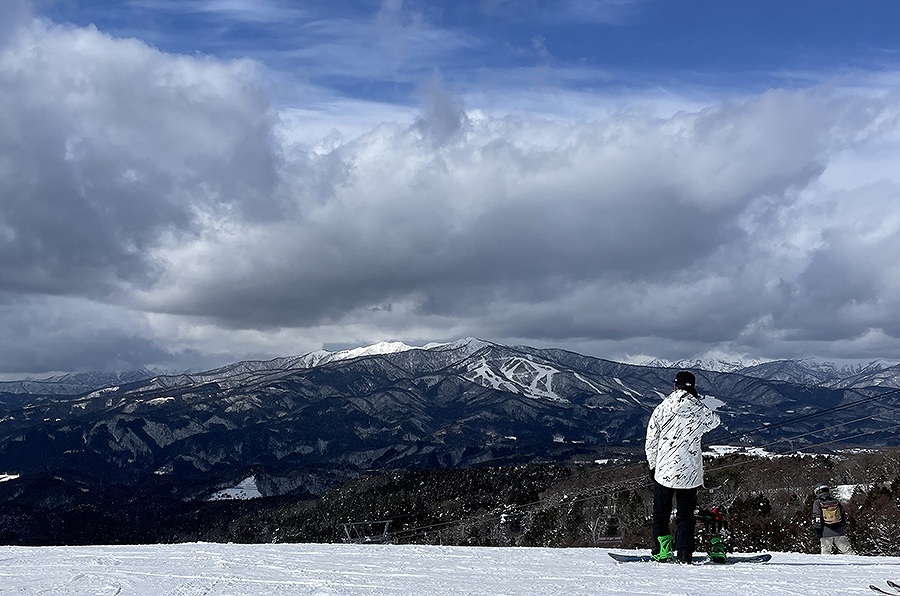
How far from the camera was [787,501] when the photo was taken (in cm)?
9069

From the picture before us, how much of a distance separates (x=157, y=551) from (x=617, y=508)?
96.6 meters

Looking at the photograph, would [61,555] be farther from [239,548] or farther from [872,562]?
[872,562]

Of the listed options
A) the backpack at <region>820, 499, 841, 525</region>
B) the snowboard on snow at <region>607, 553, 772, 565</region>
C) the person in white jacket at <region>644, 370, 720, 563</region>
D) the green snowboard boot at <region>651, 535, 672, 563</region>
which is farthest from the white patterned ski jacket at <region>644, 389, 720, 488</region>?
the backpack at <region>820, 499, 841, 525</region>

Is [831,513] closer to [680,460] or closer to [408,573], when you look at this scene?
[680,460]

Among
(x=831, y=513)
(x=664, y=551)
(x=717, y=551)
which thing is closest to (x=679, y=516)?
(x=664, y=551)

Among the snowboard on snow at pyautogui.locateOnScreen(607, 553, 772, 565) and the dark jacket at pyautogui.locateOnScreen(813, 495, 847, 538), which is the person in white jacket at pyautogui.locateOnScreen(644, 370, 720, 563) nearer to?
the snowboard on snow at pyautogui.locateOnScreen(607, 553, 772, 565)

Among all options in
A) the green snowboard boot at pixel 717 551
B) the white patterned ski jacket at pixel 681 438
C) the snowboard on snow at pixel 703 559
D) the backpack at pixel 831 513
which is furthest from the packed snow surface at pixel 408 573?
the backpack at pixel 831 513

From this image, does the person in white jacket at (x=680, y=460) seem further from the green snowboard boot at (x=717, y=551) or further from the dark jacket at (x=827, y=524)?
the dark jacket at (x=827, y=524)

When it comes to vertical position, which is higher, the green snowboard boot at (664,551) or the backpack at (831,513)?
the backpack at (831,513)

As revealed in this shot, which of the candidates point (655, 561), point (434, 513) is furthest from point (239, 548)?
point (434, 513)

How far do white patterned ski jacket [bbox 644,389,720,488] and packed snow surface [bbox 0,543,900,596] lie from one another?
3.82ft

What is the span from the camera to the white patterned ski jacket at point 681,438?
10.5m

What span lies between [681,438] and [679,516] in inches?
40.2

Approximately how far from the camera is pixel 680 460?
10539mm
